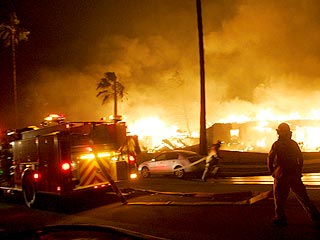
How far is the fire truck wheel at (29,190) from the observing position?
1075 centimetres

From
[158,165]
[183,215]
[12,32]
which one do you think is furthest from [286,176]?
[12,32]

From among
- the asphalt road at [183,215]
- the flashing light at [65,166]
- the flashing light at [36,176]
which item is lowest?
the asphalt road at [183,215]

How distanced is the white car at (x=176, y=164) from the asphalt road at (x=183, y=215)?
3.95 meters

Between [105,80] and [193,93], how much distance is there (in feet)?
44.7

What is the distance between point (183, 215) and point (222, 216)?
863 millimetres

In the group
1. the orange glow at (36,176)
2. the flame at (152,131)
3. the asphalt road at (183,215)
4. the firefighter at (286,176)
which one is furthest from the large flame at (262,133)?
the firefighter at (286,176)

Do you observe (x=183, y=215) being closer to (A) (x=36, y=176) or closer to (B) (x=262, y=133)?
(A) (x=36, y=176)

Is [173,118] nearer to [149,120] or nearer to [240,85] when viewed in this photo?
[149,120]

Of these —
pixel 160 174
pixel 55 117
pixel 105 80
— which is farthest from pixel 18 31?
pixel 55 117

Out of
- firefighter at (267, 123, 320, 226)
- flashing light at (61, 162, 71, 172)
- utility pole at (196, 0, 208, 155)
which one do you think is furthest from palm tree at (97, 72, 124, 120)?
firefighter at (267, 123, 320, 226)

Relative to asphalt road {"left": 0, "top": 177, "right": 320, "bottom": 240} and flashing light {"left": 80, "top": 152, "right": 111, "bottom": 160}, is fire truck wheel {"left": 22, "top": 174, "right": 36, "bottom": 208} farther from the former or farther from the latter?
flashing light {"left": 80, "top": 152, "right": 111, "bottom": 160}

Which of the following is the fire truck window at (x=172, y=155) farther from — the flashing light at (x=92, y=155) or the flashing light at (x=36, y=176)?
the flashing light at (x=36, y=176)

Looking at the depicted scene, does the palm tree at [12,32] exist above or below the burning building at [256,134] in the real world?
above

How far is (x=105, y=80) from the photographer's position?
172ft
